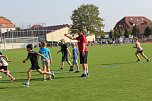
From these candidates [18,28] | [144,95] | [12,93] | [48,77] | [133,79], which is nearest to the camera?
[144,95]

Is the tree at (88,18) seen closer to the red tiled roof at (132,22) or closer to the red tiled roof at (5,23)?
the red tiled roof at (132,22)

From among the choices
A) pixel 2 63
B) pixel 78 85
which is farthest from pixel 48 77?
pixel 78 85

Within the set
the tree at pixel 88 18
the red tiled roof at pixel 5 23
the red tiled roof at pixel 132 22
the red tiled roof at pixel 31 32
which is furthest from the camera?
the red tiled roof at pixel 132 22

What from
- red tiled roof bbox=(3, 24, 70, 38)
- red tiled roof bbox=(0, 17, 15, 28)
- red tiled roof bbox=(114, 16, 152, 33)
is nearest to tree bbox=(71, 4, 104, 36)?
red tiled roof bbox=(3, 24, 70, 38)

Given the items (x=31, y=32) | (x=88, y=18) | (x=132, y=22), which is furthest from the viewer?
(x=132, y=22)

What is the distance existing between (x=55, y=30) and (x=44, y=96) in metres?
93.1

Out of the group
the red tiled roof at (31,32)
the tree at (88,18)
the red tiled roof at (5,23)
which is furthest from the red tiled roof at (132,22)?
the red tiled roof at (31,32)

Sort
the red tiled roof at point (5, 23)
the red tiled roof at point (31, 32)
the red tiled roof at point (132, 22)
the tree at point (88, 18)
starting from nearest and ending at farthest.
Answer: the red tiled roof at point (31, 32)
the tree at point (88, 18)
the red tiled roof at point (5, 23)
the red tiled roof at point (132, 22)

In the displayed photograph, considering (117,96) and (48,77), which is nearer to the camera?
(117,96)

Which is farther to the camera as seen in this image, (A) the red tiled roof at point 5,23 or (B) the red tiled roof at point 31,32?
(A) the red tiled roof at point 5,23

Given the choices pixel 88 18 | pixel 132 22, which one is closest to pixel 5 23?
pixel 88 18

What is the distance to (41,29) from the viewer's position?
336 feet

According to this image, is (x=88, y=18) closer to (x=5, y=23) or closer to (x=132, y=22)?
(x=132, y=22)

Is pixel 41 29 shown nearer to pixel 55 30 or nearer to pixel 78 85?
pixel 55 30
